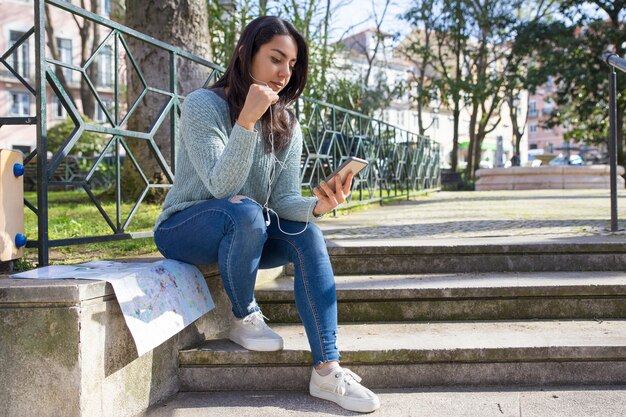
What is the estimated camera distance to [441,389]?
8.60ft

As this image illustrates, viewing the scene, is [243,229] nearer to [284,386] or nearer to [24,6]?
[284,386]

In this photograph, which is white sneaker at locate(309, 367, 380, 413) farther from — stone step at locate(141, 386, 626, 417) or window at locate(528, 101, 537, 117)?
window at locate(528, 101, 537, 117)

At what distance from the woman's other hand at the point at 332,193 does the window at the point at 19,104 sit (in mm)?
34948

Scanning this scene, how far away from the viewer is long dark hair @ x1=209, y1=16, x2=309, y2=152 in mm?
2689

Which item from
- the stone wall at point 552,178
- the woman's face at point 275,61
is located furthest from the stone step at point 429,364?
the stone wall at point 552,178

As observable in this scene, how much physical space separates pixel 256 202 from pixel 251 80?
50 cm

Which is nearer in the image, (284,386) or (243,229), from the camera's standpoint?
(243,229)

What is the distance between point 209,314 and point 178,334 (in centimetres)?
25

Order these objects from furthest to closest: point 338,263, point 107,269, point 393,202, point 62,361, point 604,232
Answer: point 393,202 → point 604,232 → point 338,263 → point 107,269 → point 62,361

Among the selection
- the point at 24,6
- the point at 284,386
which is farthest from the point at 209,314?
the point at 24,6

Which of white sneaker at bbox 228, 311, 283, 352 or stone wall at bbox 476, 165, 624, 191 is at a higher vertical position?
stone wall at bbox 476, 165, 624, 191

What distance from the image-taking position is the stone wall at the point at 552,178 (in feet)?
54.7

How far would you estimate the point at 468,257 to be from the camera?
3.59 metres

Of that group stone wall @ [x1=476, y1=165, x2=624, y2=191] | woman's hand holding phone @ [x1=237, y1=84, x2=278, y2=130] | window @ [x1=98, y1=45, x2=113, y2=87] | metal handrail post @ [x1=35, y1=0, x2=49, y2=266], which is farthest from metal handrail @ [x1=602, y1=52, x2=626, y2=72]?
window @ [x1=98, y1=45, x2=113, y2=87]
